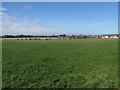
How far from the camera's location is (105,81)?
1309cm

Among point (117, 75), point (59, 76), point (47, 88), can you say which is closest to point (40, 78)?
point (59, 76)

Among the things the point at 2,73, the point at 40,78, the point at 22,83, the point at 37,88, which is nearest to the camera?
the point at 37,88

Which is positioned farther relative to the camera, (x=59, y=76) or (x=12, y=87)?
(x=59, y=76)

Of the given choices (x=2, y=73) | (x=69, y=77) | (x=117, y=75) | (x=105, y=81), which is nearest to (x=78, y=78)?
(x=69, y=77)

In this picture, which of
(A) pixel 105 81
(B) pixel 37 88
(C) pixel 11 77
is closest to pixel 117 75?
(A) pixel 105 81

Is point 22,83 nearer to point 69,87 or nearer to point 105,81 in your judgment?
point 69,87

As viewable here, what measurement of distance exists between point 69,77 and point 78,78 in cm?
57

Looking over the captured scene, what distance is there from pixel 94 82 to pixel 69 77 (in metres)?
1.85

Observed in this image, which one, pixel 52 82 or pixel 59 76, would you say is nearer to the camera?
pixel 52 82

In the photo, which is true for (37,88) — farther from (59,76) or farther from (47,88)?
(59,76)

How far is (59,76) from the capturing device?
47.6ft

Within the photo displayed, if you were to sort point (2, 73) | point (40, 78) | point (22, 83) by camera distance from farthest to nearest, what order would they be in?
1. point (2, 73)
2. point (40, 78)
3. point (22, 83)

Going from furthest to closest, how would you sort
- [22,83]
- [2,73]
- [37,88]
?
[2,73]
[22,83]
[37,88]

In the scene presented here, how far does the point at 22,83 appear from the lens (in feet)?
41.7
